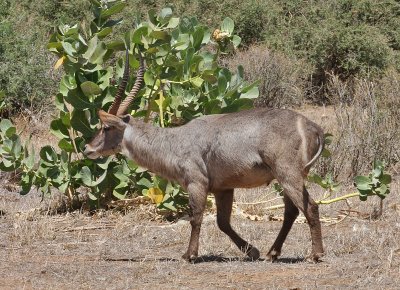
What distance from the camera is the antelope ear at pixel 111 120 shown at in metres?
9.39

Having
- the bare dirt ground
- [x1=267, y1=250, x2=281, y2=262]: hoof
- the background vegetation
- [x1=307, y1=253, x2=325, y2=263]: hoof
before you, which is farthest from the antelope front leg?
the background vegetation

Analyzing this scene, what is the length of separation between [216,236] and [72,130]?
2.57m

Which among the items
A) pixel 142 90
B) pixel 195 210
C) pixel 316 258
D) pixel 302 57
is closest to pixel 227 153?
pixel 195 210

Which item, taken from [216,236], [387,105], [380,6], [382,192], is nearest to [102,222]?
[216,236]

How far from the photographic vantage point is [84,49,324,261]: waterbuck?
8453mm

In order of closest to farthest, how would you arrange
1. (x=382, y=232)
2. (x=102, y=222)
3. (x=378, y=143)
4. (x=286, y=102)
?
(x=382, y=232), (x=102, y=222), (x=378, y=143), (x=286, y=102)

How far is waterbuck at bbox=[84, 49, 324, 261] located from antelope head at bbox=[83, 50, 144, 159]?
0.01 meters

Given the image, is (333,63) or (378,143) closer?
(378,143)

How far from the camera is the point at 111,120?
30.9ft

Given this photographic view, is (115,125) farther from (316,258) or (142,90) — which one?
(316,258)

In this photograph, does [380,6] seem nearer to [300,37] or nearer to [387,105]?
[300,37]

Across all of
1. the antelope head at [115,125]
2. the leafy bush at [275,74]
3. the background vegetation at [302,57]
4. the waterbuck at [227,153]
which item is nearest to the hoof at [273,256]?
the waterbuck at [227,153]

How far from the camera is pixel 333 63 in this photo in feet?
65.6

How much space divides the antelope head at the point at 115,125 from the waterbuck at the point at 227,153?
0.03ft
